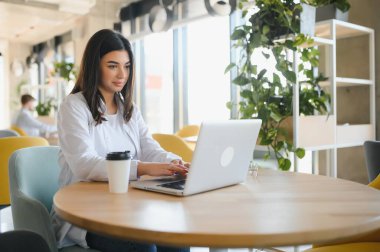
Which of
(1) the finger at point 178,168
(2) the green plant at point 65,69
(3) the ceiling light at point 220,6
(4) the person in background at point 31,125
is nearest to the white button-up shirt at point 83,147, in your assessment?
(1) the finger at point 178,168

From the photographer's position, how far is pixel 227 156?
48.5 inches

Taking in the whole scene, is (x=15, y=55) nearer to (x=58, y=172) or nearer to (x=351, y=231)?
(x=58, y=172)

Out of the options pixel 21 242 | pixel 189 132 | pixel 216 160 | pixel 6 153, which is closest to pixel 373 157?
pixel 216 160

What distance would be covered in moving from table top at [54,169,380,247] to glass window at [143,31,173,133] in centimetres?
535

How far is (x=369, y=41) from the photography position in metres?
3.18

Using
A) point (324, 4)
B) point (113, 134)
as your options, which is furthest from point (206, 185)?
point (324, 4)

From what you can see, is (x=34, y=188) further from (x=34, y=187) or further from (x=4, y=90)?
(x=4, y=90)

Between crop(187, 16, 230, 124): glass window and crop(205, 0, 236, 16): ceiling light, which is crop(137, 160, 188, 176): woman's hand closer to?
crop(205, 0, 236, 16): ceiling light

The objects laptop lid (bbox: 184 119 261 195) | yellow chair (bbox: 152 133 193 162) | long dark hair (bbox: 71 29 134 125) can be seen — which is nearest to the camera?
laptop lid (bbox: 184 119 261 195)

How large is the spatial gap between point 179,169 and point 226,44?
4.33 m

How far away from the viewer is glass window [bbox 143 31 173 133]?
657 centimetres

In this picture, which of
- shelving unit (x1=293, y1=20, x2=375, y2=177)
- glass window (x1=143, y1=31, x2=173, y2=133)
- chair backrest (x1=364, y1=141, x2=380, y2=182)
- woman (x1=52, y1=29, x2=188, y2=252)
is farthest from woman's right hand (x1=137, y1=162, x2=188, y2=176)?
glass window (x1=143, y1=31, x2=173, y2=133)

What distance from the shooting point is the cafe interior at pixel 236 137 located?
0.88 m

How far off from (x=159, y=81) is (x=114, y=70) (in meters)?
5.33
